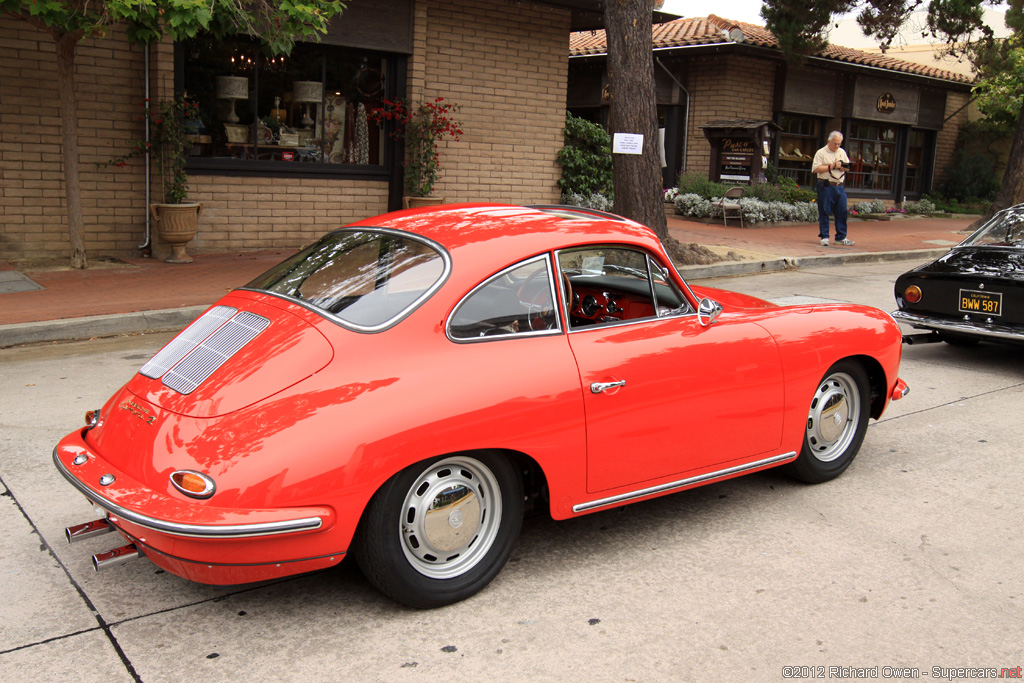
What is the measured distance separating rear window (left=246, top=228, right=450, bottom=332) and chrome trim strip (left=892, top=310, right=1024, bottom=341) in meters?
5.54

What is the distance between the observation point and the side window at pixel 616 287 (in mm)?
4238

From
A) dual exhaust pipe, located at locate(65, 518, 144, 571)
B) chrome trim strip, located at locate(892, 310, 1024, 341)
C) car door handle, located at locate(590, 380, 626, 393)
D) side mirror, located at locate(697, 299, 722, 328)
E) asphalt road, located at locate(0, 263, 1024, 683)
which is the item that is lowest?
asphalt road, located at locate(0, 263, 1024, 683)

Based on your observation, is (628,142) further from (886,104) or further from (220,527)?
(886,104)

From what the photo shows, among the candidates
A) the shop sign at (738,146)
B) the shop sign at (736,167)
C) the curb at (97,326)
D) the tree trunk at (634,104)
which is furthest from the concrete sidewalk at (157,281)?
the shop sign at (738,146)

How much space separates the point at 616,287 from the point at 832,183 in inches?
512

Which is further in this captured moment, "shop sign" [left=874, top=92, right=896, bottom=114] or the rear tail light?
"shop sign" [left=874, top=92, right=896, bottom=114]

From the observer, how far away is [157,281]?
408 inches

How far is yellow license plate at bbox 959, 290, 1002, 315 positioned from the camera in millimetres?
7297

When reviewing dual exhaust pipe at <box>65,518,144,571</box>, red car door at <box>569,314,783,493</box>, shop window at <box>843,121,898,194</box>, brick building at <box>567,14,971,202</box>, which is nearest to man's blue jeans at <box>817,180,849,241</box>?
brick building at <box>567,14,971,202</box>

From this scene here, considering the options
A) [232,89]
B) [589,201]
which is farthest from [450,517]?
[589,201]

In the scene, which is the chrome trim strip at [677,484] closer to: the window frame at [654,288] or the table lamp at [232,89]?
the window frame at [654,288]

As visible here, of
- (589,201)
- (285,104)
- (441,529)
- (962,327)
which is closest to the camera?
Result: (441,529)

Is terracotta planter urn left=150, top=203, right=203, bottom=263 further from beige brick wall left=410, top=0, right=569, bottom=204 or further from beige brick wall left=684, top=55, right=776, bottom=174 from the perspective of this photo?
beige brick wall left=684, top=55, right=776, bottom=174

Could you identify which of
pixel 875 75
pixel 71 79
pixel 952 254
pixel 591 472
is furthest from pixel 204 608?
pixel 875 75
